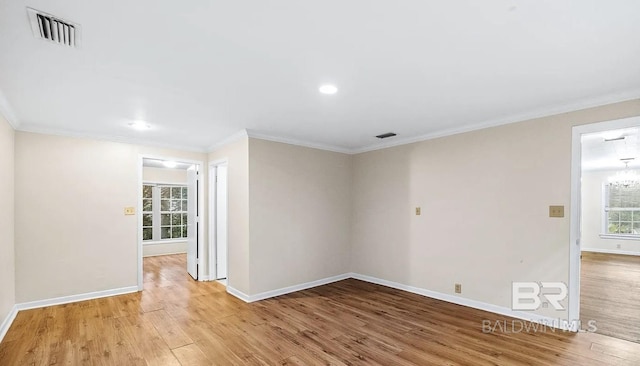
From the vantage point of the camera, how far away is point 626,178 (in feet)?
26.8

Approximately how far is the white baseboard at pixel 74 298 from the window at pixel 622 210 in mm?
11745

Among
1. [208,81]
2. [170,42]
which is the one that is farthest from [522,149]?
[170,42]

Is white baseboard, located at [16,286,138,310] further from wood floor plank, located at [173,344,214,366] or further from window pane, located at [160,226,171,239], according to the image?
window pane, located at [160,226,171,239]

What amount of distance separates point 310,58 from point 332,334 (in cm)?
267

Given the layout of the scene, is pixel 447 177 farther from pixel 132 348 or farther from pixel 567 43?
pixel 132 348

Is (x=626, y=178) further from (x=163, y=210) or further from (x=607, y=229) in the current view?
(x=163, y=210)

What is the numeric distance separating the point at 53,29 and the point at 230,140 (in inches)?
118

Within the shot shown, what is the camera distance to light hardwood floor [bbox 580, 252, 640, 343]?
3289 mm

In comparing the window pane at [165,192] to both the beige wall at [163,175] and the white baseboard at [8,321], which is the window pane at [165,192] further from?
the white baseboard at [8,321]

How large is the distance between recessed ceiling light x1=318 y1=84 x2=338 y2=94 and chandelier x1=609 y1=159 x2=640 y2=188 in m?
9.34

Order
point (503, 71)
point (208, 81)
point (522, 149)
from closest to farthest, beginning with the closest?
1. point (503, 71)
2. point (208, 81)
3. point (522, 149)

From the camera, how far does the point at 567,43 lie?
1.98 meters

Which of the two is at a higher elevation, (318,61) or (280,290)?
(318,61)

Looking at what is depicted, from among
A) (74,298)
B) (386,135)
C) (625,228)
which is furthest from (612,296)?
(74,298)
